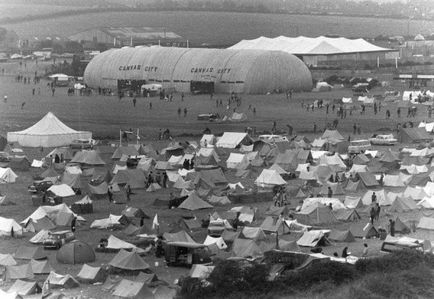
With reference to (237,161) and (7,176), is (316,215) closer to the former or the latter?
(237,161)

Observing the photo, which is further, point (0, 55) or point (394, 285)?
point (0, 55)

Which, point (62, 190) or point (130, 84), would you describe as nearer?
point (62, 190)

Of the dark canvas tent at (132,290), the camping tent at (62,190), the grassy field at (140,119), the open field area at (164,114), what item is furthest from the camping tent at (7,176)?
the dark canvas tent at (132,290)

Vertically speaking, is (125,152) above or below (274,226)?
below

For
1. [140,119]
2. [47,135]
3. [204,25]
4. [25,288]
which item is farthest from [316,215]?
[204,25]

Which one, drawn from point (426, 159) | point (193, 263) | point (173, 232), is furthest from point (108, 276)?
point (426, 159)

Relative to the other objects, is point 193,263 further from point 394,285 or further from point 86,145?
point 86,145
